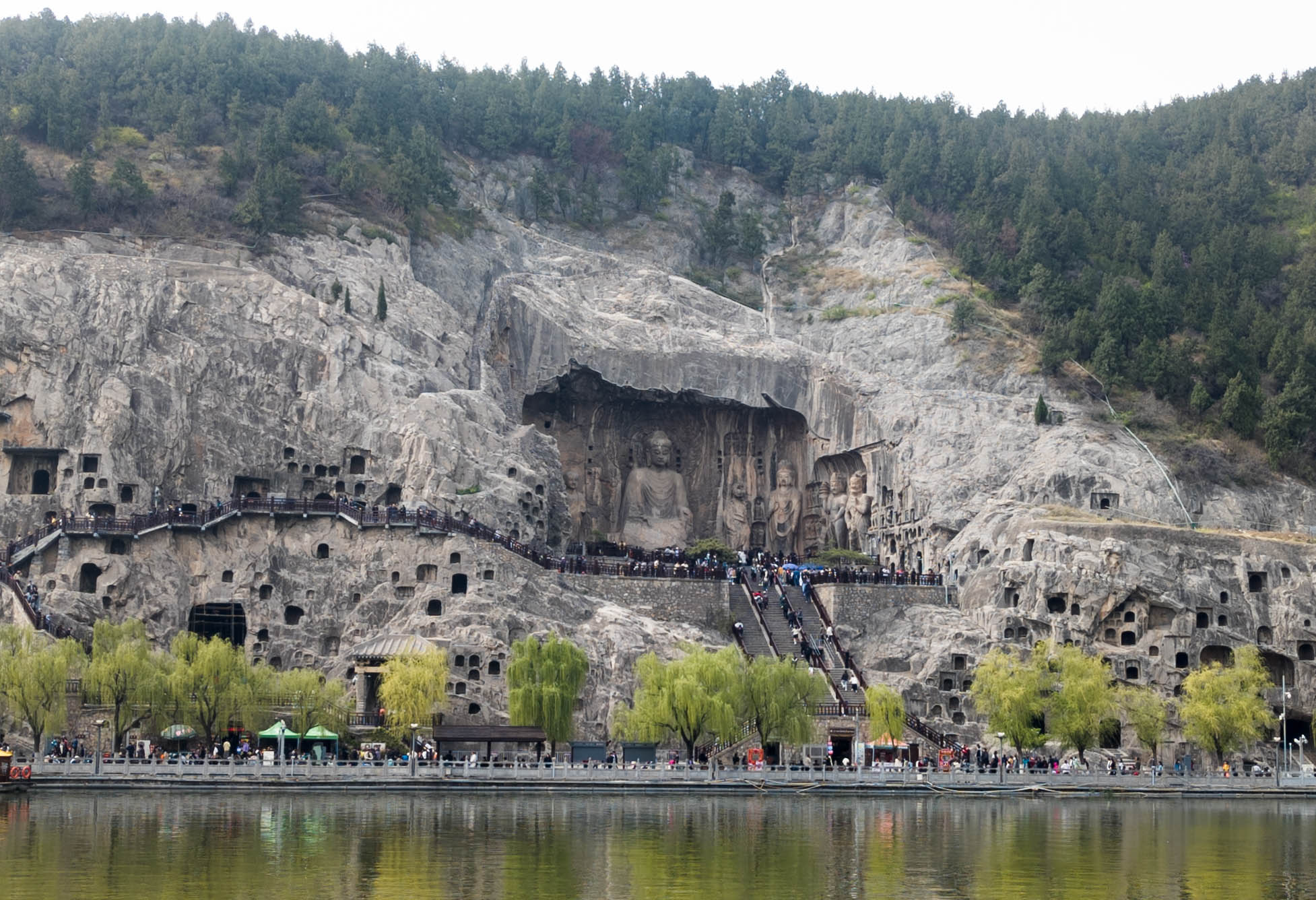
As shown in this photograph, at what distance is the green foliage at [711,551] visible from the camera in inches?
3743

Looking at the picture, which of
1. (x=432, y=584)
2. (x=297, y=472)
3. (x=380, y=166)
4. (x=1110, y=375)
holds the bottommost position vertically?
(x=432, y=584)

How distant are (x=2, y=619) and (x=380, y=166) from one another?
43285mm

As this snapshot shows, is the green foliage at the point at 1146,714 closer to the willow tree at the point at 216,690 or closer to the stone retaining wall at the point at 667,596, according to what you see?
the stone retaining wall at the point at 667,596

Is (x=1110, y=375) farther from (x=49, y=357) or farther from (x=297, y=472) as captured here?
(x=49, y=357)

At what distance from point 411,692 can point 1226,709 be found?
114 feet

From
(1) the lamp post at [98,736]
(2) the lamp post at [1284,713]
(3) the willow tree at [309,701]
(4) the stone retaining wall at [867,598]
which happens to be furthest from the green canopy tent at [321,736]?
(2) the lamp post at [1284,713]

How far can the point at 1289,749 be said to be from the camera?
3191 inches

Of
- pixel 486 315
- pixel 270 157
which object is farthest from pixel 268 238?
pixel 486 315

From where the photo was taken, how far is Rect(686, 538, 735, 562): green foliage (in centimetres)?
9506

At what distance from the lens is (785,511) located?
106250 millimetres

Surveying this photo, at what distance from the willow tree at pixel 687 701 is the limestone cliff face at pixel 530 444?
5.06 m

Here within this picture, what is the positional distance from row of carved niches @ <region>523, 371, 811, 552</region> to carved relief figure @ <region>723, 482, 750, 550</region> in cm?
6

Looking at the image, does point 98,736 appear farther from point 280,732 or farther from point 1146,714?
point 1146,714

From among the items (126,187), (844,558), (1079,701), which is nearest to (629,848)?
(1079,701)
